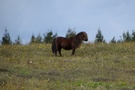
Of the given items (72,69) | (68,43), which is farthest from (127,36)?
(72,69)

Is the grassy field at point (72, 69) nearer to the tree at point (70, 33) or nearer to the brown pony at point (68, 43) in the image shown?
the brown pony at point (68, 43)

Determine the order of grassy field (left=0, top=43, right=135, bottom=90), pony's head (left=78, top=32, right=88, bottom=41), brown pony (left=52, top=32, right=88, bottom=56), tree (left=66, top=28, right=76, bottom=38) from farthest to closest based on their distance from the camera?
tree (left=66, top=28, right=76, bottom=38) → pony's head (left=78, top=32, right=88, bottom=41) → brown pony (left=52, top=32, right=88, bottom=56) → grassy field (left=0, top=43, right=135, bottom=90)

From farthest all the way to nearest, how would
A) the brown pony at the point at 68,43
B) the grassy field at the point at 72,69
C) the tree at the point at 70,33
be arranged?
the tree at the point at 70,33 → the brown pony at the point at 68,43 → the grassy field at the point at 72,69

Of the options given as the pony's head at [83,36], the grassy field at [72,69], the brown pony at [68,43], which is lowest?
the grassy field at [72,69]

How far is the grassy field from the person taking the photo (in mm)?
13602

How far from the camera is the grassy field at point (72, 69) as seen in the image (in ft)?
44.6

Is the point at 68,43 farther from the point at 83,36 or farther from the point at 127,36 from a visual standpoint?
the point at 127,36

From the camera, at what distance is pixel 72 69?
697 inches

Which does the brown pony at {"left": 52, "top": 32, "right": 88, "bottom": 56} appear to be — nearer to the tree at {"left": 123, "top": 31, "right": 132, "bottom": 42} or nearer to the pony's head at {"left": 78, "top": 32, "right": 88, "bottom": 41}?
the pony's head at {"left": 78, "top": 32, "right": 88, "bottom": 41}

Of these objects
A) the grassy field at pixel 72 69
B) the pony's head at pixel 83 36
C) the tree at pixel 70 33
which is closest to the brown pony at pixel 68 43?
the pony's head at pixel 83 36

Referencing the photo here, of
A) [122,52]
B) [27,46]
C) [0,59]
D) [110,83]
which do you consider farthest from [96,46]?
[110,83]

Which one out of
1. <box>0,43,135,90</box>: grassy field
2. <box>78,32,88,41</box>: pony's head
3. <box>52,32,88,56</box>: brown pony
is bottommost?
<box>0,43,135,90</box>: grassy field

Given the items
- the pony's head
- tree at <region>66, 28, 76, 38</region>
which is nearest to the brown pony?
the pony's head

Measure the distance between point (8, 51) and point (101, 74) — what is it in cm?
857
